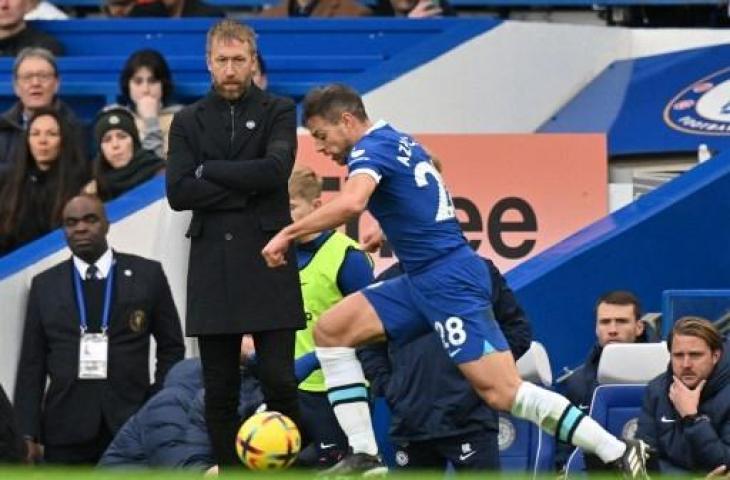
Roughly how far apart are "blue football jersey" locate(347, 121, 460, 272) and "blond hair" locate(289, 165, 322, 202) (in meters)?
0.92

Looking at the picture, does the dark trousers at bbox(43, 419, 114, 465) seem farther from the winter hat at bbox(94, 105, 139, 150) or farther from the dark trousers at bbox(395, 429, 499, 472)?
the dark trousers at bbox(395, 429, 499, 472)

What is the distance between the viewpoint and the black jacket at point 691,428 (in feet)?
36.6

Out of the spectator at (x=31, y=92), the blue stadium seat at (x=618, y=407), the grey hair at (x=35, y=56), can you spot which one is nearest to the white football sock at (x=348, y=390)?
the blue stadium seat at (x=618, y=407)

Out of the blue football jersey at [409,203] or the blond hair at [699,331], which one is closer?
the blue football jersey at [409,203]

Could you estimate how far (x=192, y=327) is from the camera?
10.7 m

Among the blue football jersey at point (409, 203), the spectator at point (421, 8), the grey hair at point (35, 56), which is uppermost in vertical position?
the spectator at point (421, 8)

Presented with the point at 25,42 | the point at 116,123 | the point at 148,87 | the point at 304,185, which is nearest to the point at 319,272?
the point at 304,185

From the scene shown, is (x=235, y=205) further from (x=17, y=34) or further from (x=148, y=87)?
(x=17, y=34)

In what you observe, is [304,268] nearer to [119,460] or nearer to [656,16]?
[119,460]

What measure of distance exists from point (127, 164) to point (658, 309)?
10.1 feet

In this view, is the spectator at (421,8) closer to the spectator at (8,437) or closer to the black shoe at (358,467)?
the spectator at (8,437)

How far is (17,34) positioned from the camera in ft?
54.4

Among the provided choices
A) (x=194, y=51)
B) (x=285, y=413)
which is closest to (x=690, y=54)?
(x=194, y=51)

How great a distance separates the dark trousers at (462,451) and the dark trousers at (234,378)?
0.54 meters
